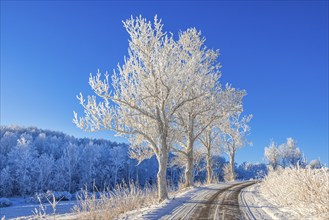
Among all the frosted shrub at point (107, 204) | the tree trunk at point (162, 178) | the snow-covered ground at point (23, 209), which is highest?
the tree trunk at point (162, 178)

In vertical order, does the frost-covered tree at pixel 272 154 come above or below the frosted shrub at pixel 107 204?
above

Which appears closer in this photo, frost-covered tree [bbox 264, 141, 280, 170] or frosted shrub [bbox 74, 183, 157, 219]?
frosted shrub [bbox 74, 183, 157, 219]

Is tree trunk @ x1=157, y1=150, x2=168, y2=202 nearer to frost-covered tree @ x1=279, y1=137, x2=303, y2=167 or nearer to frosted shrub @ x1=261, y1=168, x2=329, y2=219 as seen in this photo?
frosted shrub @ x1=261, y1=168, x2=329, y2=219

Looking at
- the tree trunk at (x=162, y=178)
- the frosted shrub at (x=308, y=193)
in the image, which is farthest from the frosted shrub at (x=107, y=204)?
the frosted shrub at (x=308, y=193)

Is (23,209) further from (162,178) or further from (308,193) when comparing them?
(308,193)

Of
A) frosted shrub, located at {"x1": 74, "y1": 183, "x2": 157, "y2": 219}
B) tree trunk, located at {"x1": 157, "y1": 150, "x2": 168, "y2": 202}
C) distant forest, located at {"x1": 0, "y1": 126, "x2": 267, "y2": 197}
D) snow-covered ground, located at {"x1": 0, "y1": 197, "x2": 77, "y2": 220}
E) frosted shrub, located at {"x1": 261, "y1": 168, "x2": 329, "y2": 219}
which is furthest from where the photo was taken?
distant forest, located at {"x1": 0, "y1": 126, "x2": 267, "y2": 197}

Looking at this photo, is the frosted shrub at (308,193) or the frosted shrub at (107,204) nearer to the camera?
the frosted shrub at (308,193)

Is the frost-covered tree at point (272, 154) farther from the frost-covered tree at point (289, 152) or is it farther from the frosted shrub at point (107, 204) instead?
the frosted shrub at point (107, 204)

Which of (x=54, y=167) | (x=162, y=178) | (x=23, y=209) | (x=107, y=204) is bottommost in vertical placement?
(x=23, y=209)

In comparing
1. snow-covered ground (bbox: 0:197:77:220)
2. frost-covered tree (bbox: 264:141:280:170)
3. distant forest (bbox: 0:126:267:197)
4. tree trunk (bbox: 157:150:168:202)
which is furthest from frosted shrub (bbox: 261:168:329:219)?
frost-covered tree (bbox: 264:141:280:170)

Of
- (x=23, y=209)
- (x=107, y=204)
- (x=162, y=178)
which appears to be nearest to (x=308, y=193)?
(x=107, y=204)

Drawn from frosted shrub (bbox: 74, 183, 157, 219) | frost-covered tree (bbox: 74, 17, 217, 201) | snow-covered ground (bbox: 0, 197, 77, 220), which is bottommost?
snow-covered ground (bbox: 0, 197, 77, 220)

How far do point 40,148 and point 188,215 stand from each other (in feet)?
292

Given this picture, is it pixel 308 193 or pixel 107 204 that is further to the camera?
pixel 107 204
